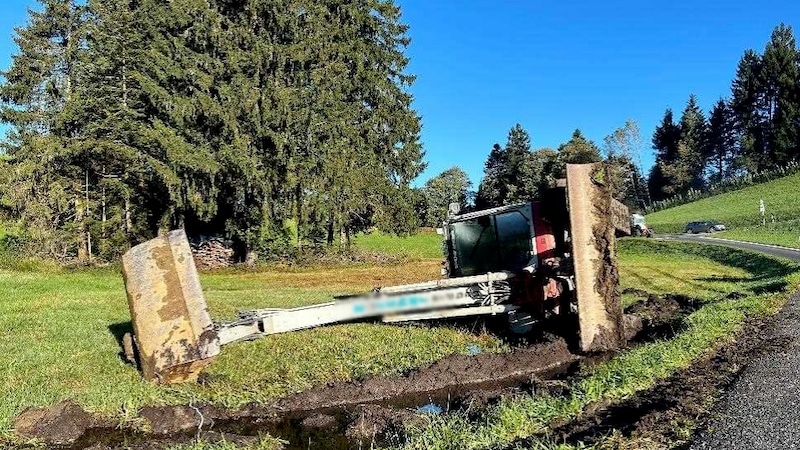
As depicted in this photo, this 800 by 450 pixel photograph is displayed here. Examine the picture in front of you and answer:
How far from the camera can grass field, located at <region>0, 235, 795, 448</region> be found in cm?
576

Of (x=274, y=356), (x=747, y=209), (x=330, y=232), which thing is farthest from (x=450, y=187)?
(x=274, y=356)

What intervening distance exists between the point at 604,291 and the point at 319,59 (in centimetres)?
2110

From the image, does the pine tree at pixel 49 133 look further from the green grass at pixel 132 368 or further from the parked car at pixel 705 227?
the parked car at pixel 705 227

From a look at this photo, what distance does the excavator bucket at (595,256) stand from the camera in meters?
8.01

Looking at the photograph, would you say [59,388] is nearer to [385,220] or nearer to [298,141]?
[298,141]

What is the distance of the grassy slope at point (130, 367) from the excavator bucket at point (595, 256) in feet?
6.15

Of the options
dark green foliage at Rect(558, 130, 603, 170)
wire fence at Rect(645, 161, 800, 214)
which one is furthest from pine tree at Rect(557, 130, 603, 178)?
wire fence at Rect(645, 161, 800, 214)

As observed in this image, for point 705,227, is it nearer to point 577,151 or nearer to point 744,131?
point 577,151

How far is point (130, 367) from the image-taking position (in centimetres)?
777

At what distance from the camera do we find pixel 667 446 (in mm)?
4188

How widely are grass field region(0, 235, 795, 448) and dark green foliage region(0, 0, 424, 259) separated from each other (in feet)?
30.1

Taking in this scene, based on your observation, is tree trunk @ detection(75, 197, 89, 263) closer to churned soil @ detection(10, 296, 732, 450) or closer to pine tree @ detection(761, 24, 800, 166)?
churned soil @ detection(10, 296, 732, 450)

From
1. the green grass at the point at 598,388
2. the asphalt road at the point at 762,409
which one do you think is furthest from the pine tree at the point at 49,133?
the asphalt road at the point at 762,409

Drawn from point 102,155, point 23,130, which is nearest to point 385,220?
point 102,155
